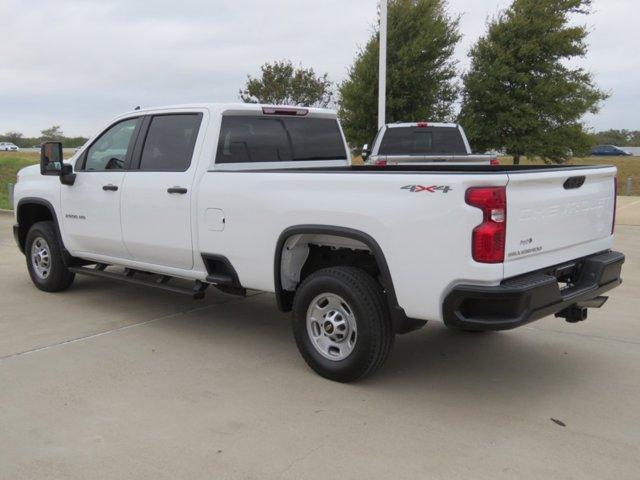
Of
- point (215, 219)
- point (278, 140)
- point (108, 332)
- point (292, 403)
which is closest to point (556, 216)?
point (292, 403)

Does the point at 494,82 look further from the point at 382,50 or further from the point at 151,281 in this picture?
the point at 151,281

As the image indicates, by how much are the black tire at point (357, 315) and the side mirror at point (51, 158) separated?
10.5 ft

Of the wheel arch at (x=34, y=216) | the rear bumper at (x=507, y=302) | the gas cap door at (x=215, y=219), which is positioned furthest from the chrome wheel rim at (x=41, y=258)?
the rear bumper at (x=507, y=302)

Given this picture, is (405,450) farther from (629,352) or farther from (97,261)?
(97,261)

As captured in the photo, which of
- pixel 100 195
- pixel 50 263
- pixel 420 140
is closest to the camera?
pixel 100 195

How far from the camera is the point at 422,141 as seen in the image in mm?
11430

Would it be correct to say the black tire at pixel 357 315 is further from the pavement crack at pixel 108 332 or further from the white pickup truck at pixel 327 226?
the pavement crack at pixel 108 332

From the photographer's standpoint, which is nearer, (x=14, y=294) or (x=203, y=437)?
(x=203, y=437)

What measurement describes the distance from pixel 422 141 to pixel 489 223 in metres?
8.02

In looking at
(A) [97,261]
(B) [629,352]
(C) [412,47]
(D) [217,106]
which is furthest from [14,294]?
(C) [412,47]

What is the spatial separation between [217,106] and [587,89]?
16.4 m

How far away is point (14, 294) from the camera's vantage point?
712cm

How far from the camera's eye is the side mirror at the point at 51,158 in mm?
6348

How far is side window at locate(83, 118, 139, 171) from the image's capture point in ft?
19.8
